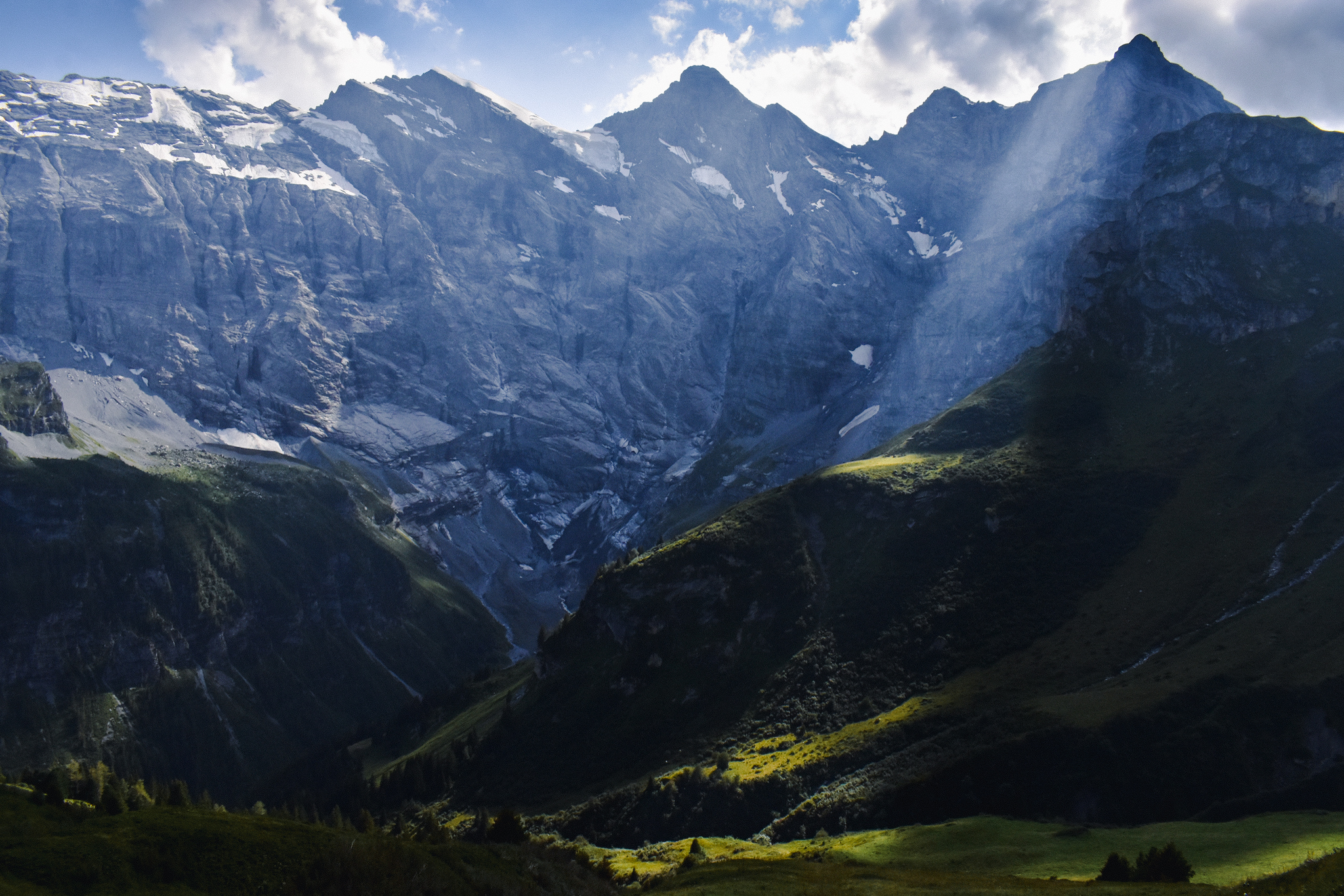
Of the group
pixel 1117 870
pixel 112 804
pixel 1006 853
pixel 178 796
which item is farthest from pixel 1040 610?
pixel 112 804

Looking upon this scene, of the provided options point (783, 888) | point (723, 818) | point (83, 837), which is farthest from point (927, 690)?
point (83, 837)

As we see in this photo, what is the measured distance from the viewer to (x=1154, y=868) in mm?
55844

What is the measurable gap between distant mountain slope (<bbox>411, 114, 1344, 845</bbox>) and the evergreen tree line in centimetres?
3540

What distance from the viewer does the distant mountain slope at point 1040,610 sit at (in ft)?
313

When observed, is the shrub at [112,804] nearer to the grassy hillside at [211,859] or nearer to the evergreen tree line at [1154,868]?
the grassy hillside at [211,859]

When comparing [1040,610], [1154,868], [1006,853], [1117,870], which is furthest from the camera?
[1040,610]

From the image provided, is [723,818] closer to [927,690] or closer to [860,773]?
[860,773]

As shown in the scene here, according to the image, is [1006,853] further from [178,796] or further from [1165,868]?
[178,796]

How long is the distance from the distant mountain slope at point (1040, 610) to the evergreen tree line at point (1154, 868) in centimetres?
3540

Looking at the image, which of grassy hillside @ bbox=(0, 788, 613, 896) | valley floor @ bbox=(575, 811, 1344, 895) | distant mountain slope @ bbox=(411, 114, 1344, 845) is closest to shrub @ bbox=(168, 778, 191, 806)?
grassy hillside @ bbox=(0, 788, 613, 896)

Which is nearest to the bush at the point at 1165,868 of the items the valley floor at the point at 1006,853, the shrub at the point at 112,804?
the valley floor at the point at 1006,853

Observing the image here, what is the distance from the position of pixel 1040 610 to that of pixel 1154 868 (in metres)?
79.2

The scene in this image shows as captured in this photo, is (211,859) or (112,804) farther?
(112,804)

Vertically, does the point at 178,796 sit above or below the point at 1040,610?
above
